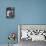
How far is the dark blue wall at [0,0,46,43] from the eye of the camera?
3.17 m

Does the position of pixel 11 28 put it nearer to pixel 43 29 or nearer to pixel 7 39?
pixel 7 39

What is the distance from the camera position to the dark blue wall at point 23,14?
10.4ft

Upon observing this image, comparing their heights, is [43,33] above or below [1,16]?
below

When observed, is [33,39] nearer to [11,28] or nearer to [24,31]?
[24,31]

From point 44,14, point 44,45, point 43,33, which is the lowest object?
point 44,45

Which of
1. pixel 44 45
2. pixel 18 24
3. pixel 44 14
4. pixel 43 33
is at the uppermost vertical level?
pixel 44 14

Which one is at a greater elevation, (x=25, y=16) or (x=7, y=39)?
(x=25, y=16)

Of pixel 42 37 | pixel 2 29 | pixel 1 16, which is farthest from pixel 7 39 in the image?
pixel 42 37

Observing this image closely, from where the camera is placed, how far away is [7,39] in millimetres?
3156

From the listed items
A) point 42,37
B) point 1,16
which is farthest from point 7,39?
point 42,37

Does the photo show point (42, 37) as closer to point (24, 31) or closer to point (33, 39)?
point (33, 39)

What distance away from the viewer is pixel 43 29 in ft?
10.2

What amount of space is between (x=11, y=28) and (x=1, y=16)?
36 centimetres

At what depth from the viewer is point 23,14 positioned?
10.4 feet
